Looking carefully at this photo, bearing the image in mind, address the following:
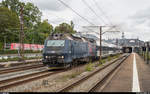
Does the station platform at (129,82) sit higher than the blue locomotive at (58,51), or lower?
lower

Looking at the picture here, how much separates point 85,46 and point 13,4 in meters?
48.4

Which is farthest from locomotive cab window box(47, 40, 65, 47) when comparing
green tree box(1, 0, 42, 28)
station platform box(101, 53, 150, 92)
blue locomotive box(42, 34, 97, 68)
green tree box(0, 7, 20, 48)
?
green tree box(1, 0, 42, 28)

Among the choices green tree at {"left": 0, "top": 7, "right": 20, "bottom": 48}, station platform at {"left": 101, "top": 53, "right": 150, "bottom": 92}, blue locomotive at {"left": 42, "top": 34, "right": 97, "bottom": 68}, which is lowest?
station platform at {"left": 101, "top": 53, "right": 150, "bottom": 92}

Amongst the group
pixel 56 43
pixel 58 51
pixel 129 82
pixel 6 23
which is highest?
pixel 6 23

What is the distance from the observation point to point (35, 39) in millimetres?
63250

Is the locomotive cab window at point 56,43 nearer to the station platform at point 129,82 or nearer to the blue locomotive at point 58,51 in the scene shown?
the blue locomotive at point 58,51

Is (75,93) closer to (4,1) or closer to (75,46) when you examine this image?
(75,46)

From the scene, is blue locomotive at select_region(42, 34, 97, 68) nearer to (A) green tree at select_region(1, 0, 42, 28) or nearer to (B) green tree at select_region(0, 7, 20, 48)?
(B) green tree at select_region(0, 7, 20, 48)

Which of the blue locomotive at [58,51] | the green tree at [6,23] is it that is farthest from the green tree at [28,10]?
the blue locomotive at [58,51]

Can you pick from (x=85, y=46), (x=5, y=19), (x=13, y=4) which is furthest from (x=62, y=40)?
(x=13, y=4)

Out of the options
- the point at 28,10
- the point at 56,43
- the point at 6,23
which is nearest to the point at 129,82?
the point at 56,43

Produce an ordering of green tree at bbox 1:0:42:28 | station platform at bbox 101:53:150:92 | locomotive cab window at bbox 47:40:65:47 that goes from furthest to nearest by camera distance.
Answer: green tree at bbox 1:0:42:28 < locomotive cab window at bbox 47:40:65:47 < station platform at bbox 101:53:150:92

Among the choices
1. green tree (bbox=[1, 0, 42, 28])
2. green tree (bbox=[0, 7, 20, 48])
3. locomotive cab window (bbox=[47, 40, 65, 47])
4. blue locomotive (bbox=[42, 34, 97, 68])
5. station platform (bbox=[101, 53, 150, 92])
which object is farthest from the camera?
green tree (bbox=[1, 0, 42, 28])

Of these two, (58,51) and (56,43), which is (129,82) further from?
(56,43)
